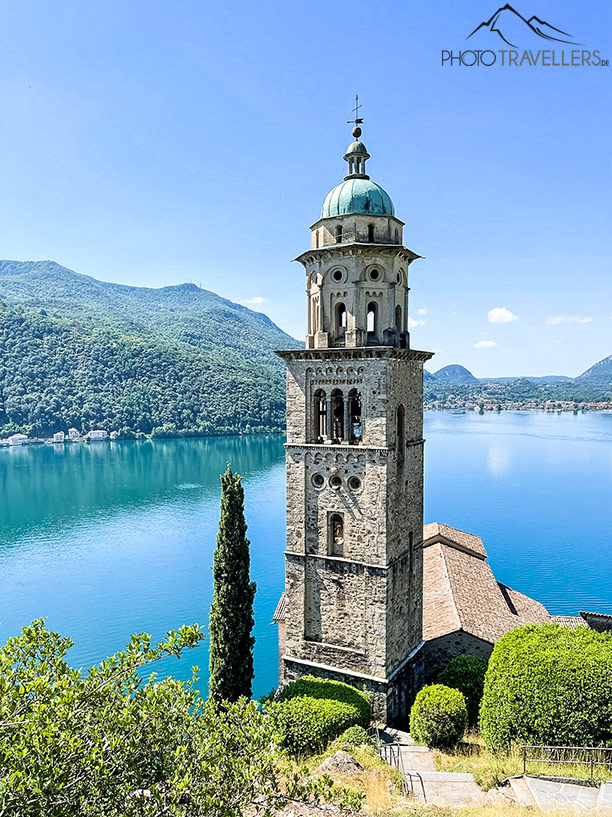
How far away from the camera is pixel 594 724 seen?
13.2m

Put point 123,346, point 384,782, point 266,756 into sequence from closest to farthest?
point 266,756, point 384,782, point 123,346

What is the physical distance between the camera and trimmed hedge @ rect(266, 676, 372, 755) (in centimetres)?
1468

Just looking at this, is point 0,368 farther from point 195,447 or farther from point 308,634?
point 308,634

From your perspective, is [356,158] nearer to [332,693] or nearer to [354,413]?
[354,413]

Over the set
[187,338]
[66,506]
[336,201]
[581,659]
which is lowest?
[66,506]

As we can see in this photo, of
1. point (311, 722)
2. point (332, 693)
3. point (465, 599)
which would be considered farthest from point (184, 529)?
point (311, 722)

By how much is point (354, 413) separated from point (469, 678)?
9.54m

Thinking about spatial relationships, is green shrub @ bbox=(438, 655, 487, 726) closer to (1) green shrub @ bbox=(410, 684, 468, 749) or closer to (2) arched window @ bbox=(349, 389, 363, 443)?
(1) green shrub @ bbox=(410, 684, 468, 749)

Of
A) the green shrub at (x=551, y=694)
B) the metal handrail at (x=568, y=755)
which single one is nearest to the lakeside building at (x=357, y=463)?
the green shrub at (x=551, y=694)

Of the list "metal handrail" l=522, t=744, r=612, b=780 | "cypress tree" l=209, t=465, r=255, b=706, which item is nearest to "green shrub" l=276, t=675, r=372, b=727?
"cypress tree" l=209, t=465, r=255, b=706

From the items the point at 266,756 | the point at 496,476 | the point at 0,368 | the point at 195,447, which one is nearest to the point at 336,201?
the point at 266,756

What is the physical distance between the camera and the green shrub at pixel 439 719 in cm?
1536

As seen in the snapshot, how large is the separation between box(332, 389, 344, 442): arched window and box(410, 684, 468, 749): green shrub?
8.19m

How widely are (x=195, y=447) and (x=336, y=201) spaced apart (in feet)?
256
